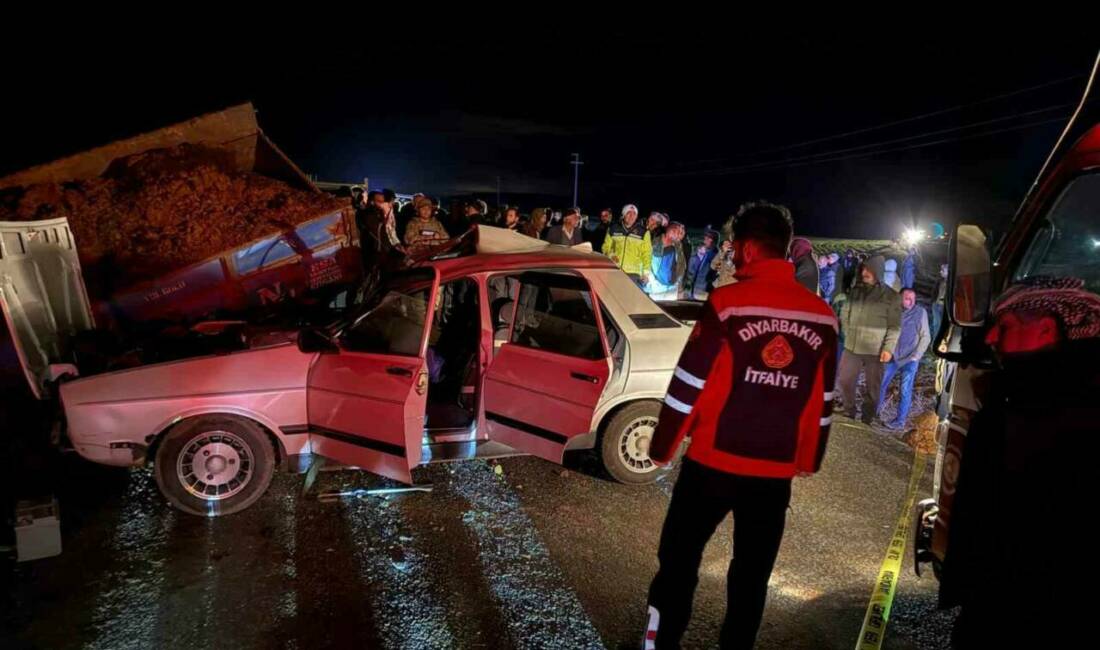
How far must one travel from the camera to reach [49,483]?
420cm

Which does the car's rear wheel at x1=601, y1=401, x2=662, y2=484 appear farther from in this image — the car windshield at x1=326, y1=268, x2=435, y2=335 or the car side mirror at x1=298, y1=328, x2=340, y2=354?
the car side mirror at x1=298, y1=328, x2=340, y2=354

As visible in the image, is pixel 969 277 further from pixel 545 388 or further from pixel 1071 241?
pixel 545 388

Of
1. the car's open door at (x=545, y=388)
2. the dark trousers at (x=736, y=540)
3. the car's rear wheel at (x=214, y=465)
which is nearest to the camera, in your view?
the dark trousers at (x=736, y=540)

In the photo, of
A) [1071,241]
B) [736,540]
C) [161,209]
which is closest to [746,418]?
[736,540]

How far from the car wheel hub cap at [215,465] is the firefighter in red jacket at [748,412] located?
3.05 m

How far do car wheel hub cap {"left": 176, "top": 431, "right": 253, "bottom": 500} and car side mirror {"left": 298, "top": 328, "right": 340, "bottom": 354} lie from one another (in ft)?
2.46

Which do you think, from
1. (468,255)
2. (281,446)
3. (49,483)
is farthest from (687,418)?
(49,483)

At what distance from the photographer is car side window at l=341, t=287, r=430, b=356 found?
4270mm

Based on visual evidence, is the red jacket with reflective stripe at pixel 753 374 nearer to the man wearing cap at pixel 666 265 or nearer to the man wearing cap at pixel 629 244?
the man wearing cap at pixel 629 244

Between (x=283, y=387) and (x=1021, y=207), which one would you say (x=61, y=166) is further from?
(x=1021, y=207)

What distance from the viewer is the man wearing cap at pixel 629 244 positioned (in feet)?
30.2

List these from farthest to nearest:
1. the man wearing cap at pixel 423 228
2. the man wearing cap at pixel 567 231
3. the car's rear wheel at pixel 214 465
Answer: the man wearing cap at pixel 567 231 → the man wearing cap at pixel 423 228 → the car's rear wheel at pixel 214 465

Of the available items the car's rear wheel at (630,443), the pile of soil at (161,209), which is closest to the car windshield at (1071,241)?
the car's rear wheel at (630,443)

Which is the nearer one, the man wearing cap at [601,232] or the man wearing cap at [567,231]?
the man wearing cap at [567,231]
